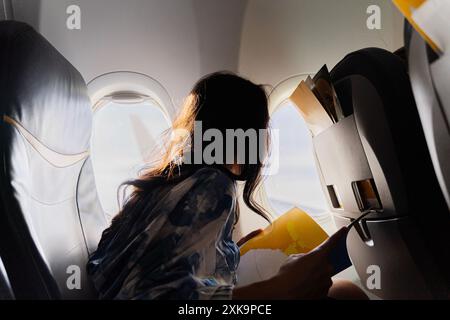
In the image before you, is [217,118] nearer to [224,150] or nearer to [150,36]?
[224,150]

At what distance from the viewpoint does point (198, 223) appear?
977mm

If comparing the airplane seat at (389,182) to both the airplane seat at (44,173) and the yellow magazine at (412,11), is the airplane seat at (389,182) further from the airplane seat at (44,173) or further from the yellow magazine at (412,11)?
the airplane seat at (44,173)

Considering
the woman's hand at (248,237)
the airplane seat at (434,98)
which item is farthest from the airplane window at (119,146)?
the airplane seat at (434,98)

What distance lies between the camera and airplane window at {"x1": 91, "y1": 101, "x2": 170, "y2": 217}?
125 centimetres

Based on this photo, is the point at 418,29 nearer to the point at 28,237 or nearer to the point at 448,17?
the point at 448,17

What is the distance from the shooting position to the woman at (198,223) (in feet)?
3.14

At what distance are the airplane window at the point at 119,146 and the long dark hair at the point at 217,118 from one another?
6cm

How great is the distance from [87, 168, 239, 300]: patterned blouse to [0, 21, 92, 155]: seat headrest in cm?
29

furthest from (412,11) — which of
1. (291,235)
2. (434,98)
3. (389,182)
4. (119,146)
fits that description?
(119,146)

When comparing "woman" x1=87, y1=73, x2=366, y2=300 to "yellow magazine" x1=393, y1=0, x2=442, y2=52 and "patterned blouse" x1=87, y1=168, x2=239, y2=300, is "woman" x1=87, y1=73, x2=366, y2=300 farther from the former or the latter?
"yellow magazine" x1=393, y1=0, x2=442, y2=52

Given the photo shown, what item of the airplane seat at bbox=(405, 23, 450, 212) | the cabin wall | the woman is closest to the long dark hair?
the woman

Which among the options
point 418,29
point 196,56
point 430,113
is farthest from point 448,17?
point 196,56

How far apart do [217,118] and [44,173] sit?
0.44 m

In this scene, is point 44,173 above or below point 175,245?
above
